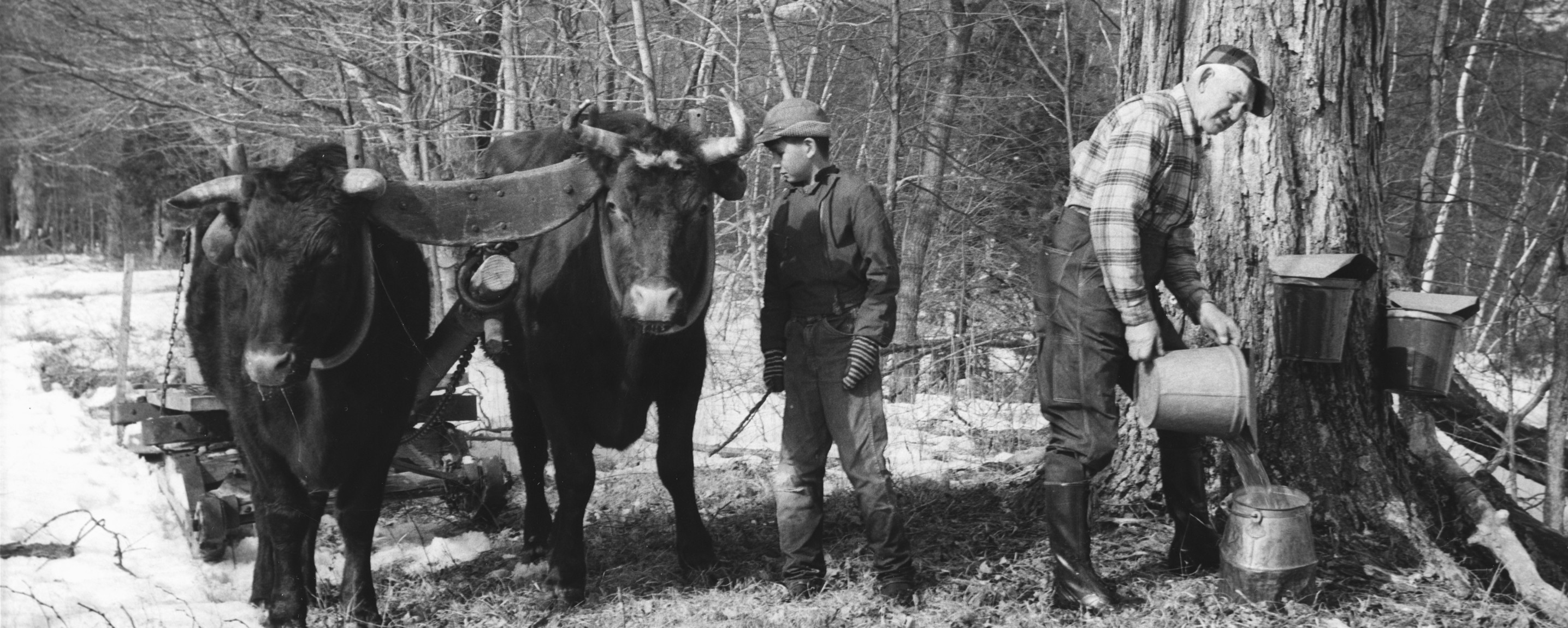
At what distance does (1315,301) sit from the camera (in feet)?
15.4

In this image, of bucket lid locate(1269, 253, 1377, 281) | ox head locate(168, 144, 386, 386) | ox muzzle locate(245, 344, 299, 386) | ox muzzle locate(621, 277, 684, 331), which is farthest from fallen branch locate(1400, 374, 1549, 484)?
ox muzzle locate(245, 344, 299, 386)

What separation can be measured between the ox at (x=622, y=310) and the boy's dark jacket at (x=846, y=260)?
32cm

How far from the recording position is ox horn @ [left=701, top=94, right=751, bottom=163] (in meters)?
4.73

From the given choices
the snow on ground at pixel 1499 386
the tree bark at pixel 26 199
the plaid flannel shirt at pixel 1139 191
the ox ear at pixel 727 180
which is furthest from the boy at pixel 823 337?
the tree bark at pixel 26 199

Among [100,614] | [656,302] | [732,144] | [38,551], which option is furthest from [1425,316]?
[38,551]

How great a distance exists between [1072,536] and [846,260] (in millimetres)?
1438

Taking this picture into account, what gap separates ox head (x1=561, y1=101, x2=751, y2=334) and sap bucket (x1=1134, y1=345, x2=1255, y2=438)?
190 cm

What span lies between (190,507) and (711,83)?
4.81 metres

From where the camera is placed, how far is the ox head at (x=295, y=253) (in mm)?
4398

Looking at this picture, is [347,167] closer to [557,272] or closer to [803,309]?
[557,272]

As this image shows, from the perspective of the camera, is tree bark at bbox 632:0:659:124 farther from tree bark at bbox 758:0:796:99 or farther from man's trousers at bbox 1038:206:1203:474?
man's trousers at bbox 1038:206:1203:474

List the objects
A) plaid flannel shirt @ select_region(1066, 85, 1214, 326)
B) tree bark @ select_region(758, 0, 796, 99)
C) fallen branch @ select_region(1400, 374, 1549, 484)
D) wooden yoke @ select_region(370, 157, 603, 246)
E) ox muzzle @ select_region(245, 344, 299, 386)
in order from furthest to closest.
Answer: tree bark @ select_region(758, 0, 796, 99), fallen branch @ select_region(1400, 374, 1549, 484), wooden yoke @ select_region(370, 157, 603, 246), ox muzzle @ select_region(245, 344, 299, 386), plaid flannel shirt @ select_region(1066, 85, 1214, 326)

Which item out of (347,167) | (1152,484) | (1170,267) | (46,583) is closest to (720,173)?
(347,167)

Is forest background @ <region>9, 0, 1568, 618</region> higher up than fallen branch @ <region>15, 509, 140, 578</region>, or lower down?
higher up
